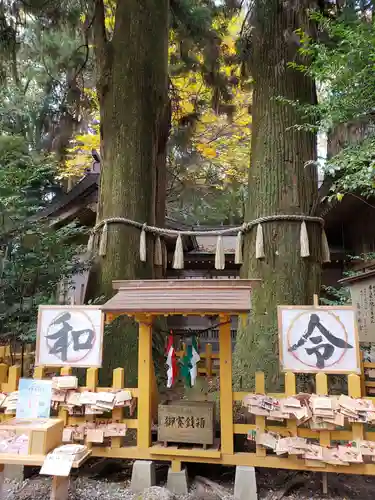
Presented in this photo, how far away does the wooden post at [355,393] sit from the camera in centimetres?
293

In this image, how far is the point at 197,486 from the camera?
3.14 m

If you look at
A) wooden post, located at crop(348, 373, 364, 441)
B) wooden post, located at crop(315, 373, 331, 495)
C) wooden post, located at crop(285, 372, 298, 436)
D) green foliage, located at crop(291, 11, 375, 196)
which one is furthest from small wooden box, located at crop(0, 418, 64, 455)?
green foliage, located at crop(291, 11, 375, 196)

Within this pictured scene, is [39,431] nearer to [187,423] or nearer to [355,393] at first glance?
[187,423]

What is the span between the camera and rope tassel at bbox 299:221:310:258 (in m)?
4.45

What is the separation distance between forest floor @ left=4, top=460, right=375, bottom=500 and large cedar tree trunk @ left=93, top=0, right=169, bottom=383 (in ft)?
4.02

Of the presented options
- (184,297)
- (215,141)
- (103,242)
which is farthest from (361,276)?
(215,141)

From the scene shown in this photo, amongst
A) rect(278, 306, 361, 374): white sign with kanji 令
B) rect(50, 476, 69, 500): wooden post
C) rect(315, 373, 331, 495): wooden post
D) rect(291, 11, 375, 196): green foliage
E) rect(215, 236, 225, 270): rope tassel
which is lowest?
rect(50, 476, 69, 500): wooden post

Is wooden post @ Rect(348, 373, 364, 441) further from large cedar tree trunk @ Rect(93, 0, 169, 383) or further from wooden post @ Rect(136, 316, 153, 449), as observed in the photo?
large cedar tree trunk @ Rect(93, 0, 169, 383)

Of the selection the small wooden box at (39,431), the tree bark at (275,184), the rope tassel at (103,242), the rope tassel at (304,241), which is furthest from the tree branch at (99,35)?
the small wooden box at (39,431)

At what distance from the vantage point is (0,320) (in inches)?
166

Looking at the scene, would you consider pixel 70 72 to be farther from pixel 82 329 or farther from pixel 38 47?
pixel 82 329

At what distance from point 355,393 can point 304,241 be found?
2.00m

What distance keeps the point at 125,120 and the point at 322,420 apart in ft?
15.4

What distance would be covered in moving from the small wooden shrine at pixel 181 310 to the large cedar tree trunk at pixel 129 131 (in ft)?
4.44
